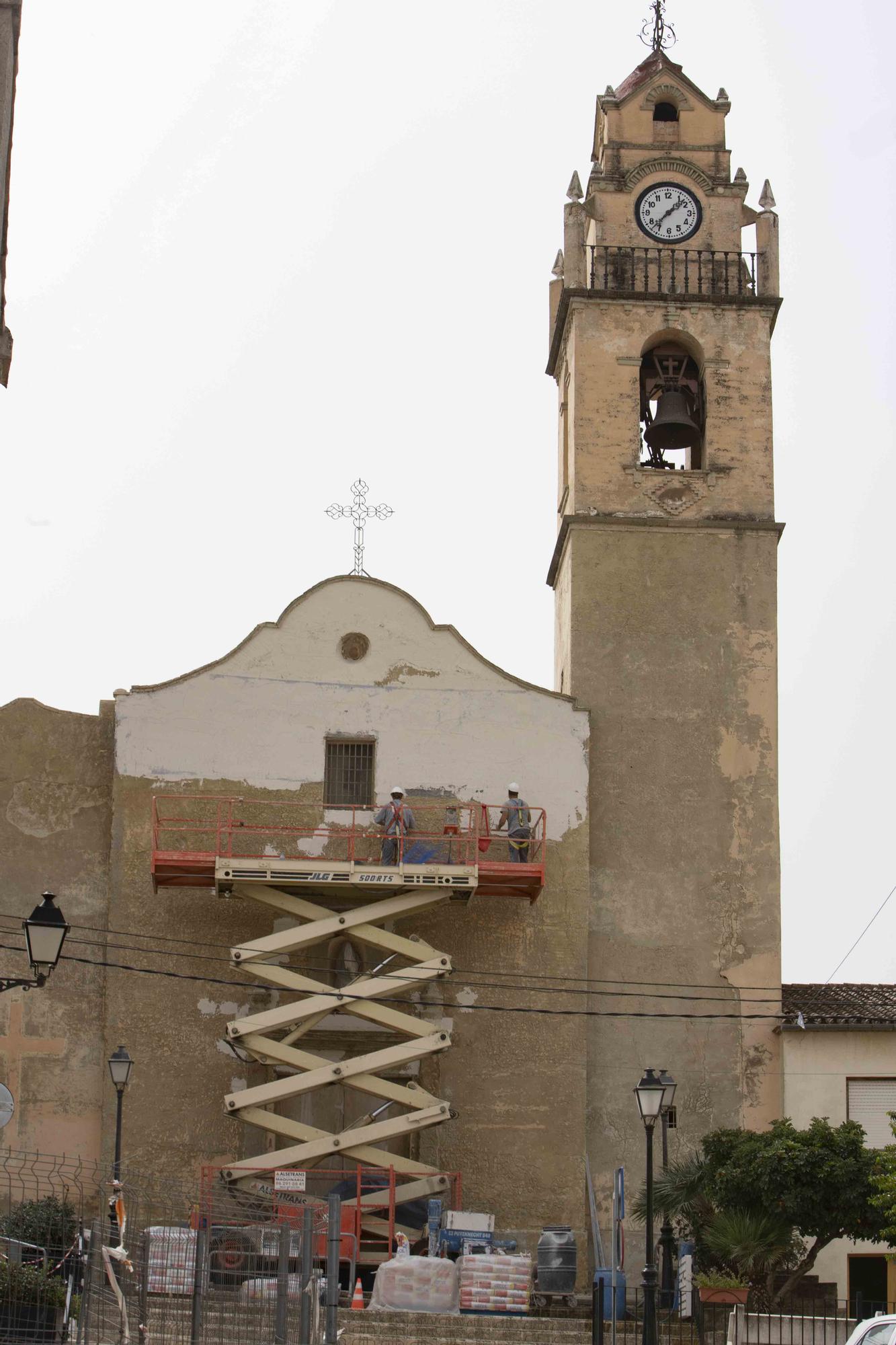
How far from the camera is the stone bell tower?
3291 cm

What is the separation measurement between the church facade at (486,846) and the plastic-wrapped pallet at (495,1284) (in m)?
3.19

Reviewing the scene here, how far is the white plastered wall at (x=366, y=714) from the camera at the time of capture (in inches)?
1298

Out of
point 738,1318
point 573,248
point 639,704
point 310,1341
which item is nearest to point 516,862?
point 639,704

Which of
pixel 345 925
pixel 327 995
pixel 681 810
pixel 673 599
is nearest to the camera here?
pixel 327 995

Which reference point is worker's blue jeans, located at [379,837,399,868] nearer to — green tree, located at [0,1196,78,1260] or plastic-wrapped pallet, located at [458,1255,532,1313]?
plastic-wrapped pallet, located at [458,1255,532,1313]

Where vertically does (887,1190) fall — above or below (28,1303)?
above

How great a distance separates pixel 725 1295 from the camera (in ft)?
85.4

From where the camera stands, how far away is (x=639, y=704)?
34.3m

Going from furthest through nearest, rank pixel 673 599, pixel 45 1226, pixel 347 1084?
pixel 673 599, pixel 347 1084, pixel 45 1226

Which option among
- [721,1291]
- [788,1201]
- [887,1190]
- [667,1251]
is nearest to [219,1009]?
[667,1251]

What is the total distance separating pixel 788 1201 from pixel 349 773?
985cm

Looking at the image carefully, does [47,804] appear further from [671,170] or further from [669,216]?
[671,170]

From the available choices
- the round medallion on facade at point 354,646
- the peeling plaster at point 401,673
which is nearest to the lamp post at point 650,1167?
the peeling plaster at point 401,673

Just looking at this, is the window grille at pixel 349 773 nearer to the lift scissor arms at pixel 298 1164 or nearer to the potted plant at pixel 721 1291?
the lift scissor arms at pixel 298 1164
